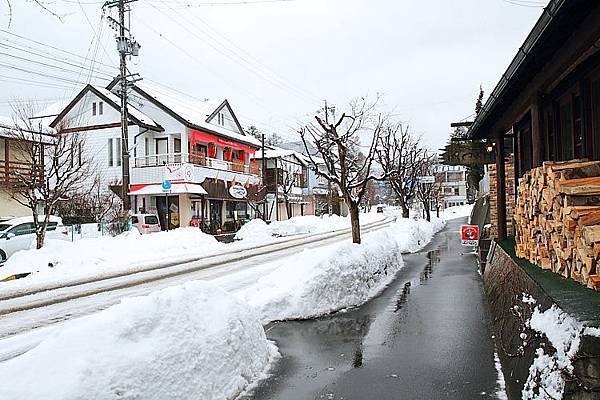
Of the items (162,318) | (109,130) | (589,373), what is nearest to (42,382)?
(162,318)

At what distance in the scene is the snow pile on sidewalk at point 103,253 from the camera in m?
17.5

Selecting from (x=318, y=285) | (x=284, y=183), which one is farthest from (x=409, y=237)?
(x=284, y=183)

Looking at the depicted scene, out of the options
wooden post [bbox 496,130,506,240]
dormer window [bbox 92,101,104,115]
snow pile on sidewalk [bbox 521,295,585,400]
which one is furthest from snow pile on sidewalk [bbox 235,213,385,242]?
snow pile on sidewalk [bbox 521,295,585,400]

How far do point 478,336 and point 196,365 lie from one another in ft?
14.3

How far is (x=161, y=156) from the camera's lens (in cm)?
3662

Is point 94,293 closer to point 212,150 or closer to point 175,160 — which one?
point 175,160

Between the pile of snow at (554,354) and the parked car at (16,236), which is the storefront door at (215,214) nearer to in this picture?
the parked car at (16,236)

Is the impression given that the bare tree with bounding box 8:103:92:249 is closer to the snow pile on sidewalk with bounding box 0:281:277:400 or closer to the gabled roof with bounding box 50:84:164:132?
the gabled roof with bounding box 50:84:164:132

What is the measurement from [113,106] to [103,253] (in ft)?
61.8

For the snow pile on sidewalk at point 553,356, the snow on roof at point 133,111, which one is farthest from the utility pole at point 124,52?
the snow pile on sidewalk at point 553,356

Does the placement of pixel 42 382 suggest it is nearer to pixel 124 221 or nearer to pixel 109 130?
pixel 124 221

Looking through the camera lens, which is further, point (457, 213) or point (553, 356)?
point (457, 213)

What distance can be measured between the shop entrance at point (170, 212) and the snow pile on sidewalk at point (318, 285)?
972 inches

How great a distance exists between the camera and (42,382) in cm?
380
